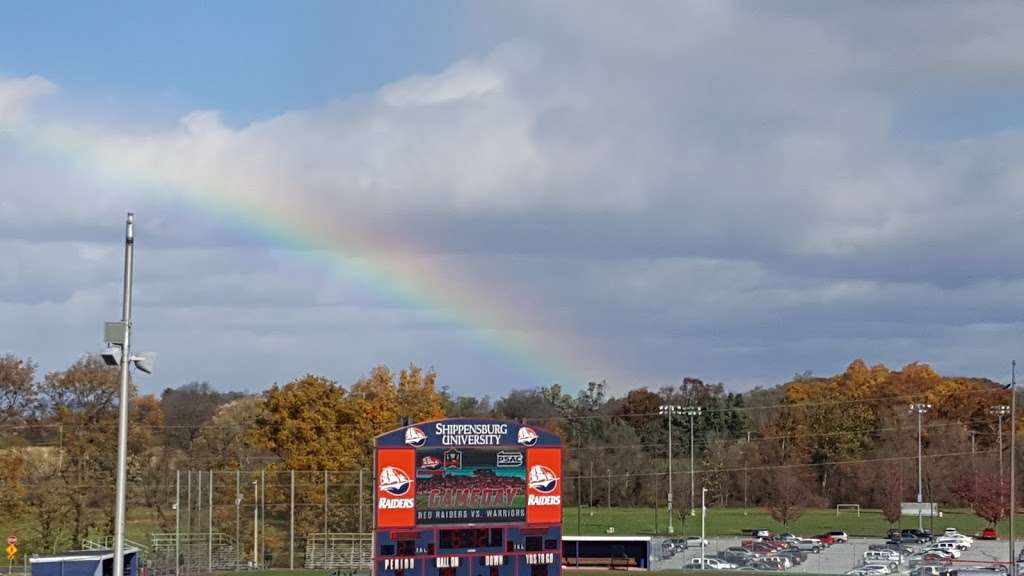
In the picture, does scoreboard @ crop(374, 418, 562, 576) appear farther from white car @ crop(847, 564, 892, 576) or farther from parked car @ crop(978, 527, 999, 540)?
parked car @ crop(978, 527, 999, 540)

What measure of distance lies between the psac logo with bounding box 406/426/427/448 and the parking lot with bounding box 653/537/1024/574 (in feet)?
108

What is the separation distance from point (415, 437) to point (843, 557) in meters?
47.2

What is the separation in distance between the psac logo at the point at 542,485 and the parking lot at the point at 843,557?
2781 cm

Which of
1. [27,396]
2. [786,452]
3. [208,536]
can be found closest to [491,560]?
[208,536]

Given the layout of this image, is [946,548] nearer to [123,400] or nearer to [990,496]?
[990,496]

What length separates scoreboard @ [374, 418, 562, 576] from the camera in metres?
57.9

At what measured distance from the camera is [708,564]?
86.7m

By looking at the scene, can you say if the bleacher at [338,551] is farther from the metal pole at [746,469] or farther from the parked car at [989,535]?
the metal pole at [746,469]

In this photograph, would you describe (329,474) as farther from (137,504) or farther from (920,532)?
(920,532)

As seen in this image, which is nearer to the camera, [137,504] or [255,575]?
[255,575]

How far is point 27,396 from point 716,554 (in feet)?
191

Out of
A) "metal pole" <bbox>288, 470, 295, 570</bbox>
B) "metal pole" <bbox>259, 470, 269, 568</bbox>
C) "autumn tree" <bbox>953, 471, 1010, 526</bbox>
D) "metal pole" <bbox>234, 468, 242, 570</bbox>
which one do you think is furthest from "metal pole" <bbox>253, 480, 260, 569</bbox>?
"autumn tree" <bbox>953, 471, 1010, 526</bbox>

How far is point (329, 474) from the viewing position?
94938mm

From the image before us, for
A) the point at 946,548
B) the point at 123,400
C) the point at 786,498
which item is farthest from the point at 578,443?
the point at 123,400
